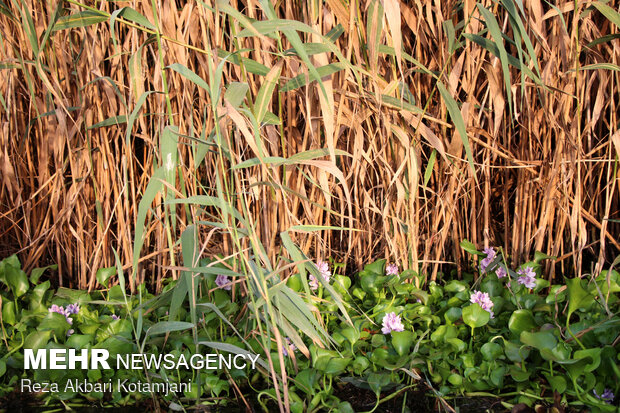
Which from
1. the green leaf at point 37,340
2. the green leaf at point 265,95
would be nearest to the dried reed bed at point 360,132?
the green leaf at point 265,95

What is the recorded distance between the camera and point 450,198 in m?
1.13

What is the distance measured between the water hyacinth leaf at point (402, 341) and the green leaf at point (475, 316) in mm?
105

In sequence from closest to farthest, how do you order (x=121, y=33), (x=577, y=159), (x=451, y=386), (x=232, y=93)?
(x=232, y=93) → (x=451, y=386) → (x=577, y=159) → (x=121, y=33)

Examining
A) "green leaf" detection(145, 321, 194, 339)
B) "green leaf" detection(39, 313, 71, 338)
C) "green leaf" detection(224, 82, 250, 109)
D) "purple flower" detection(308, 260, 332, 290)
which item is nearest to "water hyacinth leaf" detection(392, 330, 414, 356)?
"purple flower" detection(308, 260, 332, 290)

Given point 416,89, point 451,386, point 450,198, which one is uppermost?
point 416,89

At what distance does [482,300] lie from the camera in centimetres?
103

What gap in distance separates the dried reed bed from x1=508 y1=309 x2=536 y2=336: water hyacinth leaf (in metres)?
0.21

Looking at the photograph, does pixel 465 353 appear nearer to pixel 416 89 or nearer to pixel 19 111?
pixel 416 89

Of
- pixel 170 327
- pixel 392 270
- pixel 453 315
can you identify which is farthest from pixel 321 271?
pixel 170 327

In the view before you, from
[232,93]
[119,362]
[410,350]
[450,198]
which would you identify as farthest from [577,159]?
[119,362]

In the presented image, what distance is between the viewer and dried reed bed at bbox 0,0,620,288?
3.32 feet

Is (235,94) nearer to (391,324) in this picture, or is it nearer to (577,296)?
(391,324)

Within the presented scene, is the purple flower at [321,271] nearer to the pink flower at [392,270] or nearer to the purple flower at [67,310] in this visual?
the pink flower at [392,270]

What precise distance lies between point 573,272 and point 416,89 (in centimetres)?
54
